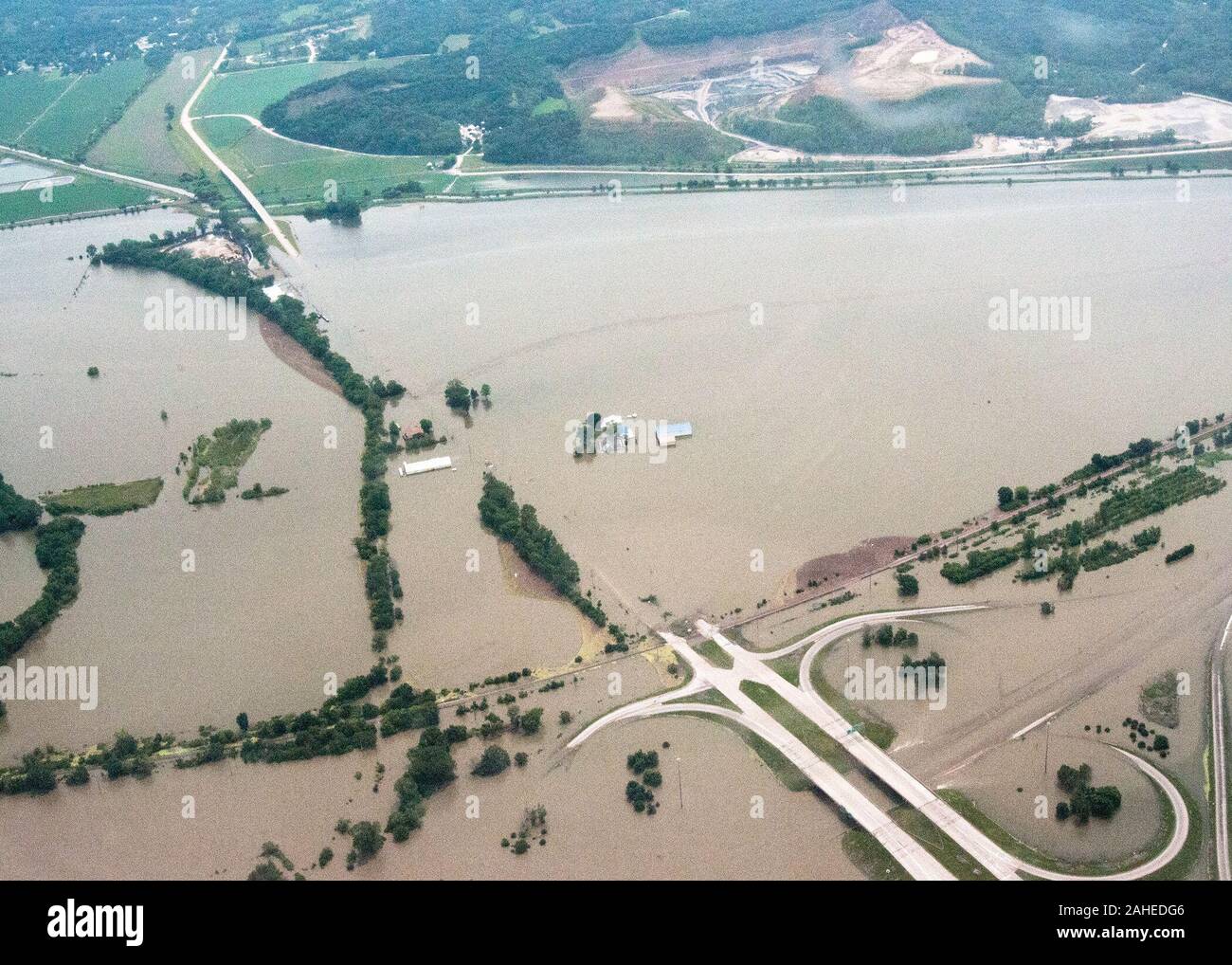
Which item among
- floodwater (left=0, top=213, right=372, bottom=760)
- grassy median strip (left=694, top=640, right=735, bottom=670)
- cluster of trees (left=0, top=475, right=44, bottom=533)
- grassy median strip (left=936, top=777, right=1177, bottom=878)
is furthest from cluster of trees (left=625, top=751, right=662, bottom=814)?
cluster of trees (left=0, top=475, right=44, bottom=533)

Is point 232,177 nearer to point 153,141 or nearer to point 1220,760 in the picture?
point 153,141

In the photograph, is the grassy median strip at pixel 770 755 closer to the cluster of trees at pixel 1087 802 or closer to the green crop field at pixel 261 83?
the cluster of trees at pixel 1087 802

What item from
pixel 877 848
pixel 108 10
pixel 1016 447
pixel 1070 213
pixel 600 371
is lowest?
pixel 877 848

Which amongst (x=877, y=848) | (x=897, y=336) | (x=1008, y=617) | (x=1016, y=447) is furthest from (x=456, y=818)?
(x=897, y=336)

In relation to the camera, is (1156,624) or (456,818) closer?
(456,818)

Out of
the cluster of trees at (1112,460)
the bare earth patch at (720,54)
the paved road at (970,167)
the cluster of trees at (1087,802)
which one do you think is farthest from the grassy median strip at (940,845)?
the bare earth patch at (720,54)

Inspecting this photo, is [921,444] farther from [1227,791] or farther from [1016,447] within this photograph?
[1227,791]

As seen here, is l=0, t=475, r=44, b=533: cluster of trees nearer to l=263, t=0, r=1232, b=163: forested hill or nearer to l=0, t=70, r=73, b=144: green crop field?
l=263, t=0, r=1232, b=163: forested hill
